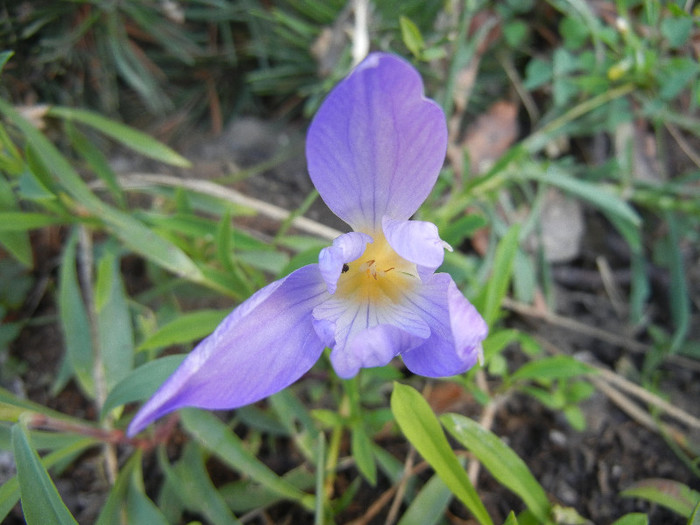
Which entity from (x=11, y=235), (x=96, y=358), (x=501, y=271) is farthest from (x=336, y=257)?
(x=11, y=235)

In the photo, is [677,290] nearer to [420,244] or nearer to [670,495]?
Answer: [670,495]

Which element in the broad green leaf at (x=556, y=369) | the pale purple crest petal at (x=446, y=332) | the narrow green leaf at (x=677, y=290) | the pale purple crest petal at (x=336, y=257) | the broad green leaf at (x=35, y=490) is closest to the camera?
the pale purple crest petal at (x=446, y=332)

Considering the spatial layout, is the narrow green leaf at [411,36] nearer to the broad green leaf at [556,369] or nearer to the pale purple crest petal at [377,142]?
the pale purple crest petal at [377,142]

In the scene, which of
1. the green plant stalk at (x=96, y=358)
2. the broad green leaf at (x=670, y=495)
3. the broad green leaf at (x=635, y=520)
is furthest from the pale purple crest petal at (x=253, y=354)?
the broad green leaf at (x=670, y=495)

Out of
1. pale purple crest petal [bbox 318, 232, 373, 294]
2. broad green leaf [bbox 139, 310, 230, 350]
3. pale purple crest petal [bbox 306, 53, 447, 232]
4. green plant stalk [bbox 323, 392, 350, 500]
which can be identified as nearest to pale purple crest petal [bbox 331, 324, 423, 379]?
pale purple crest petal [bbox 318, 232, 373, 294]

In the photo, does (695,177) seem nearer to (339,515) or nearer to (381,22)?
(381,22)
